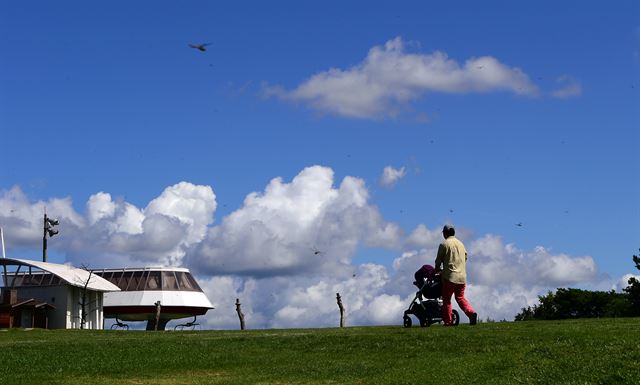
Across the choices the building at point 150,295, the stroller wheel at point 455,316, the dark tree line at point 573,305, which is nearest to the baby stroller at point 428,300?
the stroller wheel at point 455,316

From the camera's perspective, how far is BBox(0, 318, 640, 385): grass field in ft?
54.2

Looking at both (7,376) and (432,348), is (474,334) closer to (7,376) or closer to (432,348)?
(432,348)

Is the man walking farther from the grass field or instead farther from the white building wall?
the white building wall

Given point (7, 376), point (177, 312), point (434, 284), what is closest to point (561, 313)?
point (177, 312)

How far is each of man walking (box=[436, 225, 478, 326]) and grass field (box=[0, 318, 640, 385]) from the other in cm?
102

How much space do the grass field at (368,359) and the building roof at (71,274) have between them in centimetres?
3346

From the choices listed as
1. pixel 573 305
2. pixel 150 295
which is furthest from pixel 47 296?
pixel 573 305

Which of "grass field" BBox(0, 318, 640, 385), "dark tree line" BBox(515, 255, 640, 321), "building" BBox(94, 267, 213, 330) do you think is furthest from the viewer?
"building" BBox(94, 267, 213, 330)

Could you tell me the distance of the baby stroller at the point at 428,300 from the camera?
24.5 metres

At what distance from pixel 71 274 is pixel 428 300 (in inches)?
1538

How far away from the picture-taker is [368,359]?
64.8ft

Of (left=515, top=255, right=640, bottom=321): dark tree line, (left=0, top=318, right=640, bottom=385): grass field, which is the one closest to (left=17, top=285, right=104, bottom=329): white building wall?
(left=515, top=255, right=640, bottom=321): dark tree line

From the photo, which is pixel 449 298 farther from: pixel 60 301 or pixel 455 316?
pixel 60 301

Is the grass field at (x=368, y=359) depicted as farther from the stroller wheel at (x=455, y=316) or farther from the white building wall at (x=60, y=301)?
the white building wall at (x=60, y=301)
